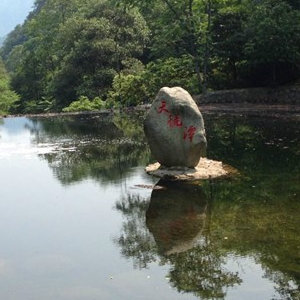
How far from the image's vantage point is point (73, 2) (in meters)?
63.5

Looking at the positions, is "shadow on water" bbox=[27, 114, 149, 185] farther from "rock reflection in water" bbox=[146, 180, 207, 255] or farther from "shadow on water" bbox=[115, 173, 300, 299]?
"shadow on water" bbox=[115, 173, 300, 299]

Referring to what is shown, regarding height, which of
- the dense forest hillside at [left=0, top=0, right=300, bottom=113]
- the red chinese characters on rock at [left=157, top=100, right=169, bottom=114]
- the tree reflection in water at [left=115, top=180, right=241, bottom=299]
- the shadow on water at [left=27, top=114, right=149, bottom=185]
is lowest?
the tree reflection in water at [left=115, top=180, right=241, bottom=299]

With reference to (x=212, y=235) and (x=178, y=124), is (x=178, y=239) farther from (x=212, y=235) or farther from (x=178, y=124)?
(x=178, y=124)

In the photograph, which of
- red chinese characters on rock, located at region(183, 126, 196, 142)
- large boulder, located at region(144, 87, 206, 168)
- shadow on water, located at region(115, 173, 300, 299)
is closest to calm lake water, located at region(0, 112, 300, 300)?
shadow on water, located at region(115, 173, 300, 299)

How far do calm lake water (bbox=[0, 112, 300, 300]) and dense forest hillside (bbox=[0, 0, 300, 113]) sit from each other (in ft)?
40.7

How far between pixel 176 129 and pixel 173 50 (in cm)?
2495

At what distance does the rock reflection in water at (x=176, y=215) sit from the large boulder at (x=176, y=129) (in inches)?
41.7

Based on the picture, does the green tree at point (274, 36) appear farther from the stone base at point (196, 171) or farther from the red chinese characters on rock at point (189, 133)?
the red chinese characters on rock at point (189, 133)

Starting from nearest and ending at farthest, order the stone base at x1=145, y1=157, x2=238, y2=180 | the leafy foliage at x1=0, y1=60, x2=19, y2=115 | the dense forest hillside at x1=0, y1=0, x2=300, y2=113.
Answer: the stone base at x1=145, y1=157, x2=238, y2=180, the dense forest hillside at x1=0, y1=0, x2=300, y2=113, the leafy foliage at x1=0, y1=60, x2=19, y2=115

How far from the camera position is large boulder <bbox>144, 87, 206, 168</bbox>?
44.7 ft

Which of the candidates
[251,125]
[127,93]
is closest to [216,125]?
[251,125]

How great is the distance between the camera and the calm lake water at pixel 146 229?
7.29 metres

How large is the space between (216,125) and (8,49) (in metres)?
114

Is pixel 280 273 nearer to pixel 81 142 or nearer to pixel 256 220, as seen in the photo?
pixel 256 220
